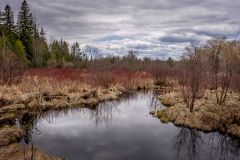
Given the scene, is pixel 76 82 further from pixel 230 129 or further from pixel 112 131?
pixel 230 129

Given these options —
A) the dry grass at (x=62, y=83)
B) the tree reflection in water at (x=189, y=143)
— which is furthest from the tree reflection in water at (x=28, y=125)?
the tree reflection in water at (x=189, y=143)

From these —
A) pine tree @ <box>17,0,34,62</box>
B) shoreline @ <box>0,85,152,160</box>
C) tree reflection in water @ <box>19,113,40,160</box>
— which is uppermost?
pine tree @ <box>17,0,34,62</box>

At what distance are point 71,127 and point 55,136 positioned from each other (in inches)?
64.6

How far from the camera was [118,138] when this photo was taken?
44.4 feet

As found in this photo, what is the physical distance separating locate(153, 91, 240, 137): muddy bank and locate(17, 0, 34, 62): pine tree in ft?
117

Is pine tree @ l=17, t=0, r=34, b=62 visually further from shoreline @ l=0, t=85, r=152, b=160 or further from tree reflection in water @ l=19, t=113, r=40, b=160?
tree reflection in water @ l=19, t=113, r=40, b=160

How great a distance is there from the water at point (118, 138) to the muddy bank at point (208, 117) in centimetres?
45

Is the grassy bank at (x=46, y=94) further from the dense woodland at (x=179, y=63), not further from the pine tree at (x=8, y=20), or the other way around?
the pine tree at (x=8, y=20)

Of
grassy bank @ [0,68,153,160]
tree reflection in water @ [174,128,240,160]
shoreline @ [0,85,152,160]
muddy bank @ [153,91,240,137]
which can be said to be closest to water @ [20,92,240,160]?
tree reflection in water @ [174,128,240,160]

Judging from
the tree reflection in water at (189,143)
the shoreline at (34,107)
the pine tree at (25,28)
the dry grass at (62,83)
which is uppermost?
the pine tree at (25,28)

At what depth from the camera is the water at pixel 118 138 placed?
11.5 metres

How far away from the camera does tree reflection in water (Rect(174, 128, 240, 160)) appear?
37.6 feet

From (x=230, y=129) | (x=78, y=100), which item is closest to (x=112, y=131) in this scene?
(x=230, y=129)

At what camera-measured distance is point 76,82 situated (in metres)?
24.2
